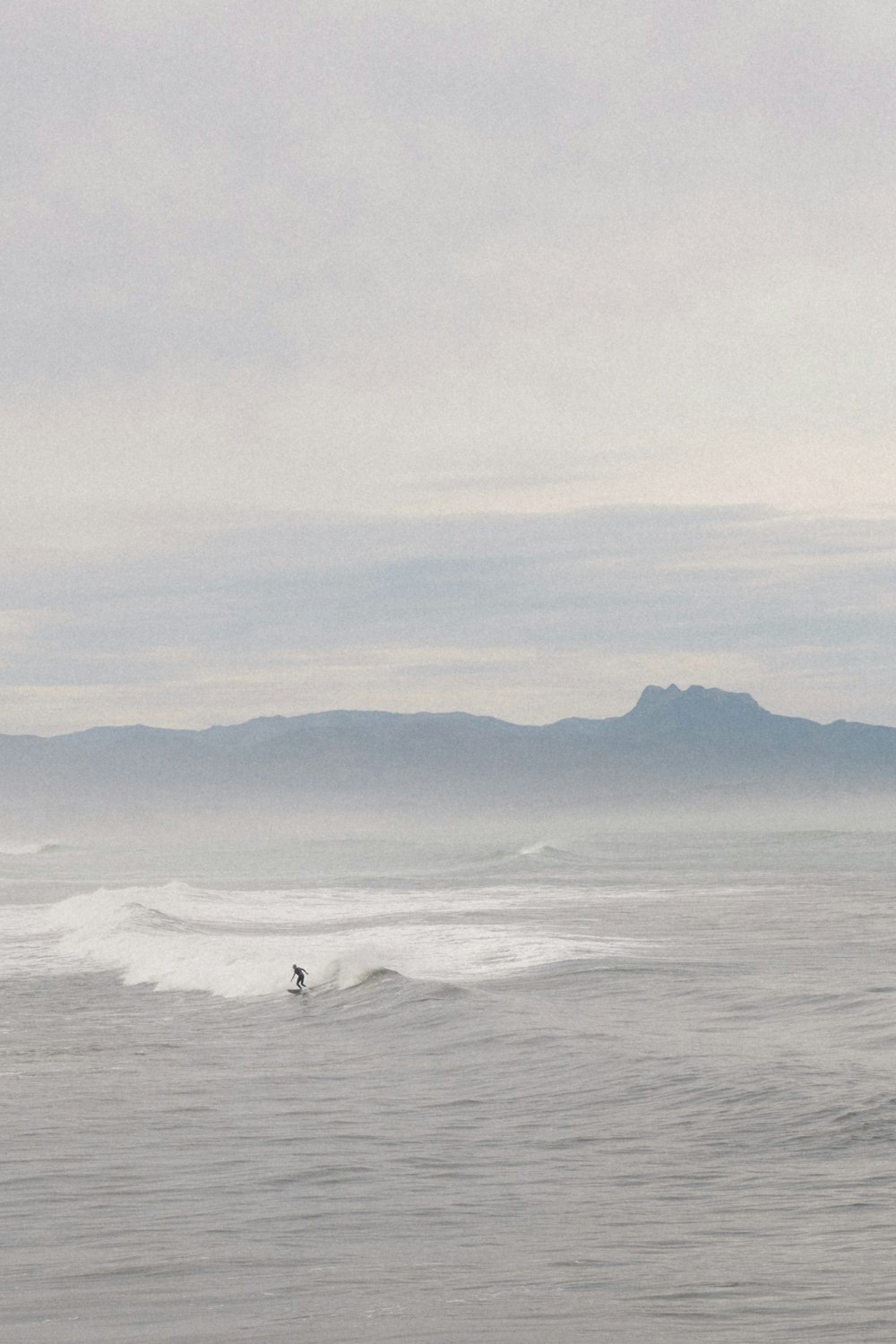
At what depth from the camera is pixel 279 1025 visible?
21078 mm

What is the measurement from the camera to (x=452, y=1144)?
13.0 meters

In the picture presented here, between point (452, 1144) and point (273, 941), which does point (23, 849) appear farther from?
point (452, 1144)

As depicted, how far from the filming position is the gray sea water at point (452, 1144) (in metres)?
8.64

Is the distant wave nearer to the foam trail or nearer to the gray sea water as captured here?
the foam trail

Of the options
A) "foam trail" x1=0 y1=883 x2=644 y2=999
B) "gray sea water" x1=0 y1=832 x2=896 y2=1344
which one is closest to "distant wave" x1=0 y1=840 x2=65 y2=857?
"foam trail" x1=0 y1=883 x2=644 y2=999

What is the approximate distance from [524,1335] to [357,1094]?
7.47 meters

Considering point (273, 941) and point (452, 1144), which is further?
point (273, 941)

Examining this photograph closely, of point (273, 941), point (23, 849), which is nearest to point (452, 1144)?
point (273, 941)

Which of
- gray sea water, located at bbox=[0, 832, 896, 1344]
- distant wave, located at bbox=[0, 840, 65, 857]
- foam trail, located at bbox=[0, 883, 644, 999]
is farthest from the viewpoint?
distant wave, located at bbox=[0, 840, 65, 857]

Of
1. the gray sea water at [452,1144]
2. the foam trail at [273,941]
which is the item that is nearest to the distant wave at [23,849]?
the foam trail at [273,941]

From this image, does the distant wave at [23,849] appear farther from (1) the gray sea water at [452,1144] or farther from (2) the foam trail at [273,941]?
(1) the gray sea water at [452,1144]

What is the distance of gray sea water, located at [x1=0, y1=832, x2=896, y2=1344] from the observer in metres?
8.64

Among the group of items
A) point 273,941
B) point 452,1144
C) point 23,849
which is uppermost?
point 452,1144

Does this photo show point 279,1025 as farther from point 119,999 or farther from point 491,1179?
point 491,1179
